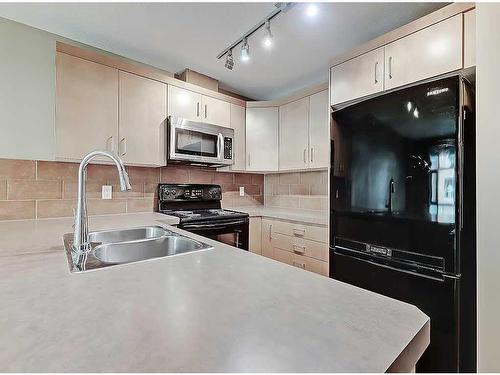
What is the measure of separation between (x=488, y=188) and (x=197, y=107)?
87.2 inches

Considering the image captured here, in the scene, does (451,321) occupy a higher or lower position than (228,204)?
lower

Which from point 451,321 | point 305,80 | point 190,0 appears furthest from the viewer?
point 305,80

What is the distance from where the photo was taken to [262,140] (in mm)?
2902

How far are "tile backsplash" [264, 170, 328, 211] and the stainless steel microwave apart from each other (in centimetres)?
85

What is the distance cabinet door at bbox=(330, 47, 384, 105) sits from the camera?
172 cm

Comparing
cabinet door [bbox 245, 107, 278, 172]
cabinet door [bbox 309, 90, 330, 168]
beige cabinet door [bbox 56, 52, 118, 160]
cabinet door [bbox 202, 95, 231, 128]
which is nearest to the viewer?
beige cabinet door [bbox 56, 52, 118, 160]

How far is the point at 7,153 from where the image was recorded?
1.66 meters

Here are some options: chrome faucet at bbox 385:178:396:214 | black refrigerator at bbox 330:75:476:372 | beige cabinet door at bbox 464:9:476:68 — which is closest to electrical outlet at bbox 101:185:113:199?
black refrigerator at bbox 330:75:476:372

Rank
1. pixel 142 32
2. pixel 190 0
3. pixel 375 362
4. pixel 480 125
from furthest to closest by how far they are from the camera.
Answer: pixel 142 32 → pixel 190 0 → pixel 480 125 → pixel 375 362

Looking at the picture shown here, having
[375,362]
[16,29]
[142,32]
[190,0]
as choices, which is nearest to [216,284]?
[375,362]

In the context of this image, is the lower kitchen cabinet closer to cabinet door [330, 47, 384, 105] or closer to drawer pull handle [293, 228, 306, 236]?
drawer pull handle [293, 228, 306, 236]

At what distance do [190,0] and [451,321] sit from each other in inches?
92.3

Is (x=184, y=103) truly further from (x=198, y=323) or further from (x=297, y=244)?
(x=198, y=323)

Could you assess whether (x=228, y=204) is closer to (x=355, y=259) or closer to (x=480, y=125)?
(x=355, y=259)
